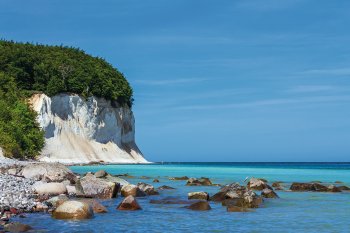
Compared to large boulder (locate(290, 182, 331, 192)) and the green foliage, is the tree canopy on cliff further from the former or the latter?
large boulder (locate(290, 182, 331, 192))

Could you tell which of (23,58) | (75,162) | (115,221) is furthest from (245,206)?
(23,58)

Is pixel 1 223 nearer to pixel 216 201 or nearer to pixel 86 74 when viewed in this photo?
pixel 216 201

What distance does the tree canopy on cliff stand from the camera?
309ft

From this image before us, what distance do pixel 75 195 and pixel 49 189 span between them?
141 cm

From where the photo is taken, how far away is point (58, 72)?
97812 mm

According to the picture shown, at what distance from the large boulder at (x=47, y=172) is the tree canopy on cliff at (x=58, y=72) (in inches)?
2351

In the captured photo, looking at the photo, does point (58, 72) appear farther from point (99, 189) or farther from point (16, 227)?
point (16, 227)

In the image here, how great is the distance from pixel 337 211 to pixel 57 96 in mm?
76466

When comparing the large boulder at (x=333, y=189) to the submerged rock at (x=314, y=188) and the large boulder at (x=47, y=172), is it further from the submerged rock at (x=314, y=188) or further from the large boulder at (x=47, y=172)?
the large boulder at (x=47, y=172)

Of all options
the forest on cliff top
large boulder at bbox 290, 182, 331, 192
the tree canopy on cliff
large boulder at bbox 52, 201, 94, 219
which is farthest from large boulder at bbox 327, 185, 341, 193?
the tree canopy on cliff

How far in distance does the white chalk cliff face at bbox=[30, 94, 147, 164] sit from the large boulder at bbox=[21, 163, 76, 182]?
49.9 meters

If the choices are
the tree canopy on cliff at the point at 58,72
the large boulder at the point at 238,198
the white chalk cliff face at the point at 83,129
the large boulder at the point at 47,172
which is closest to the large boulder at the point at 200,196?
the large boulder at the point at 238,198

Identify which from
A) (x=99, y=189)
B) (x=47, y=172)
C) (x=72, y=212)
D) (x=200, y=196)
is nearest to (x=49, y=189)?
(x=99, y=189)

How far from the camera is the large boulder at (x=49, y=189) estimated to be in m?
27.5
